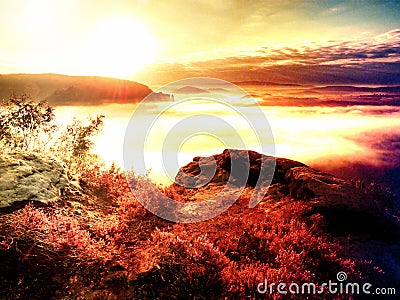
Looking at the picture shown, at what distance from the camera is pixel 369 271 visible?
898 centimetres

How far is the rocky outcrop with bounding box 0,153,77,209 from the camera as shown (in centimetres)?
952

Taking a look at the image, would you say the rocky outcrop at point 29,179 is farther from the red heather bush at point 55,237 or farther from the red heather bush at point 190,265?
the red heather bush at point 190,265

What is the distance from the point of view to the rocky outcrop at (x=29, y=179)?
9.52 metres

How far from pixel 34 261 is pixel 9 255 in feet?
1.93

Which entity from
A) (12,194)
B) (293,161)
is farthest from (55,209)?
(293,161)

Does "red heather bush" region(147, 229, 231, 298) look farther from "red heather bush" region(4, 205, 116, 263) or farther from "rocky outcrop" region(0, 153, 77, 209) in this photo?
"rocky outcrop" region(0, 153, 77, 209)

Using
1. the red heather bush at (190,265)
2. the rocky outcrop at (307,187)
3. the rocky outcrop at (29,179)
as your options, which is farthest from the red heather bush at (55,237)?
the rocky outcrop at (307,187)

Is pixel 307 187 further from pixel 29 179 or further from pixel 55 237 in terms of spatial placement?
pixel 29 179

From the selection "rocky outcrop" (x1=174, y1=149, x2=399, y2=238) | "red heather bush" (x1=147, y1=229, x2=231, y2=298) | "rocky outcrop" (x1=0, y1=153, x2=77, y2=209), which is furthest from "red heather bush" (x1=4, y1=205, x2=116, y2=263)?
"rocky outcrop" (x1=174, y1=149, x2=399, y2=238)

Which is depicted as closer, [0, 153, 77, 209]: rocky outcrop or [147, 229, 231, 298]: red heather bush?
[147, 229, 231, 298]: red heather bush

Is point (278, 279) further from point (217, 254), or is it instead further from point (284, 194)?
point (284, 194)

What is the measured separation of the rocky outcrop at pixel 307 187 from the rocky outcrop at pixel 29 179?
20.8 feet

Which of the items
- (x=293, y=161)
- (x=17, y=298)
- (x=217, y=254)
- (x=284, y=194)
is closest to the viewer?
(x=17, y=298)

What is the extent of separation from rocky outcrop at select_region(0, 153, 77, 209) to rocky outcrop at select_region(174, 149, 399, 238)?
20.8ft
